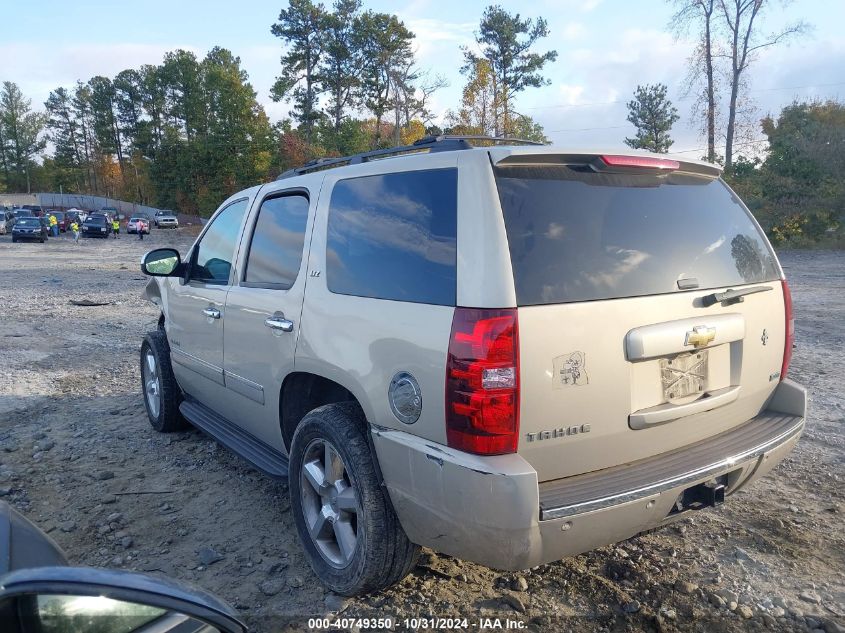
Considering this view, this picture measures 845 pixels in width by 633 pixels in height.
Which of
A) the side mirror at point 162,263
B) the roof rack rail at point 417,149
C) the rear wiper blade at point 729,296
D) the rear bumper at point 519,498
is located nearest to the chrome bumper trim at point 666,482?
the rear bumper at point 519,498

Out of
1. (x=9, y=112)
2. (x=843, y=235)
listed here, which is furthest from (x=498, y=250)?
(x=9, y=112)

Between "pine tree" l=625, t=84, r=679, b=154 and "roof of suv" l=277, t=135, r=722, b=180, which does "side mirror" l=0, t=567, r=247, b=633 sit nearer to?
"roof of suv" l=277, t=135, r=722, b=180

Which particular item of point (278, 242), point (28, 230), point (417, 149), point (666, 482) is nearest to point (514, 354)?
point (666, 482)

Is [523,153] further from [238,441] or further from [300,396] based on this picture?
[238,441]

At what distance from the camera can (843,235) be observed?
23.8 meters

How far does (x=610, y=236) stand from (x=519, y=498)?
115 cm

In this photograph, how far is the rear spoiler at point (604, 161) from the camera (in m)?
2.66

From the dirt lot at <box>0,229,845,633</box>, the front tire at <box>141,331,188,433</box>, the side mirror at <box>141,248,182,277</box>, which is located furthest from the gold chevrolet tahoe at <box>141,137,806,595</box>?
the front tire at <box>141,331,188,433</box>

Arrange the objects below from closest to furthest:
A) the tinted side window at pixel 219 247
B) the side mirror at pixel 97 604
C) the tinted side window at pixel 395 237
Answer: the side mirror at pixel 97 604 → the tinted side window at pixel 395 237 → the tinted side window at pixel 219 247

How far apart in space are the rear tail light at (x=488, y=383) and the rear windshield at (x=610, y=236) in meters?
0.15

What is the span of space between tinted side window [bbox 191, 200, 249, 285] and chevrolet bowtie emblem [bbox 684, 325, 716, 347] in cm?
285

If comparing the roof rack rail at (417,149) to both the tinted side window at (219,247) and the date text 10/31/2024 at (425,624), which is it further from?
the date text 10/31/2024 at (425,624)

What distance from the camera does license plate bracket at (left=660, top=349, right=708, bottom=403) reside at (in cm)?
282

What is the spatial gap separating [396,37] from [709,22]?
2417 centimetres
